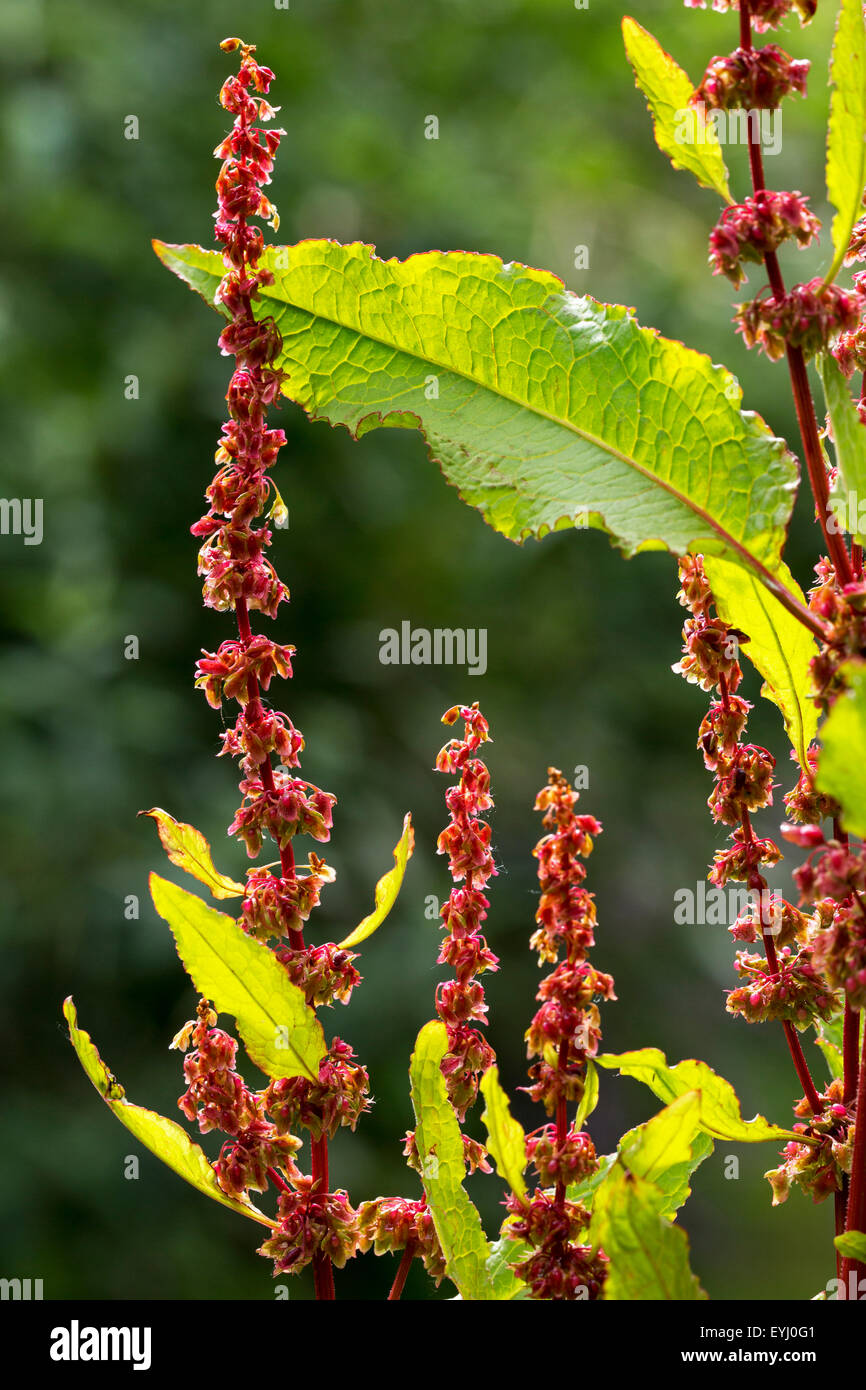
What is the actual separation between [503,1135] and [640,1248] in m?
0.04

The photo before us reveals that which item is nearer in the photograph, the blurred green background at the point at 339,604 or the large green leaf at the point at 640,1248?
the large green leaf at the point at 640,1248

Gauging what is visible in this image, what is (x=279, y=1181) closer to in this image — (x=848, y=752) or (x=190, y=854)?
(x=190, y=854)

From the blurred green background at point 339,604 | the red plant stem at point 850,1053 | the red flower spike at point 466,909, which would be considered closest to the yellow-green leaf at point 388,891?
the red flower spike at point 466,909

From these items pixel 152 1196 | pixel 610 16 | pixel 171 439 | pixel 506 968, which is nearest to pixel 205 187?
pixel 171 439

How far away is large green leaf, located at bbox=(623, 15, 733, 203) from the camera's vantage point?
327 mm

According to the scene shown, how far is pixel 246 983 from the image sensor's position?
1.08 feet

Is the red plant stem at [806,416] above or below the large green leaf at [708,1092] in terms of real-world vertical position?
above

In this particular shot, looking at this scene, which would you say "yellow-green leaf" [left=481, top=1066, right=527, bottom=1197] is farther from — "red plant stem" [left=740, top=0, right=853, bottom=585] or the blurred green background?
the blurred green background

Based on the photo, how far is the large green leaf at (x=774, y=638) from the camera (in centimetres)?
37

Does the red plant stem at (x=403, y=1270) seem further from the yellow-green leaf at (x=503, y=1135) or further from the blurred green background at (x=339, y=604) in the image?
the blurred green background at (x=339, y=604)

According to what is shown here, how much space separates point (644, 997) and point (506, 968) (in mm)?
383

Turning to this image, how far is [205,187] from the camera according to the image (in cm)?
255

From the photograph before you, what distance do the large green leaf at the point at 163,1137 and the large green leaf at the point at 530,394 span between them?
0.60 feet

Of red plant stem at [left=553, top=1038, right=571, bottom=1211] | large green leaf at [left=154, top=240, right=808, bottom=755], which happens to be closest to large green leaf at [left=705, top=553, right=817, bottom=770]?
large green leaf at [left=154, top=240, right=808, bottom=755]
